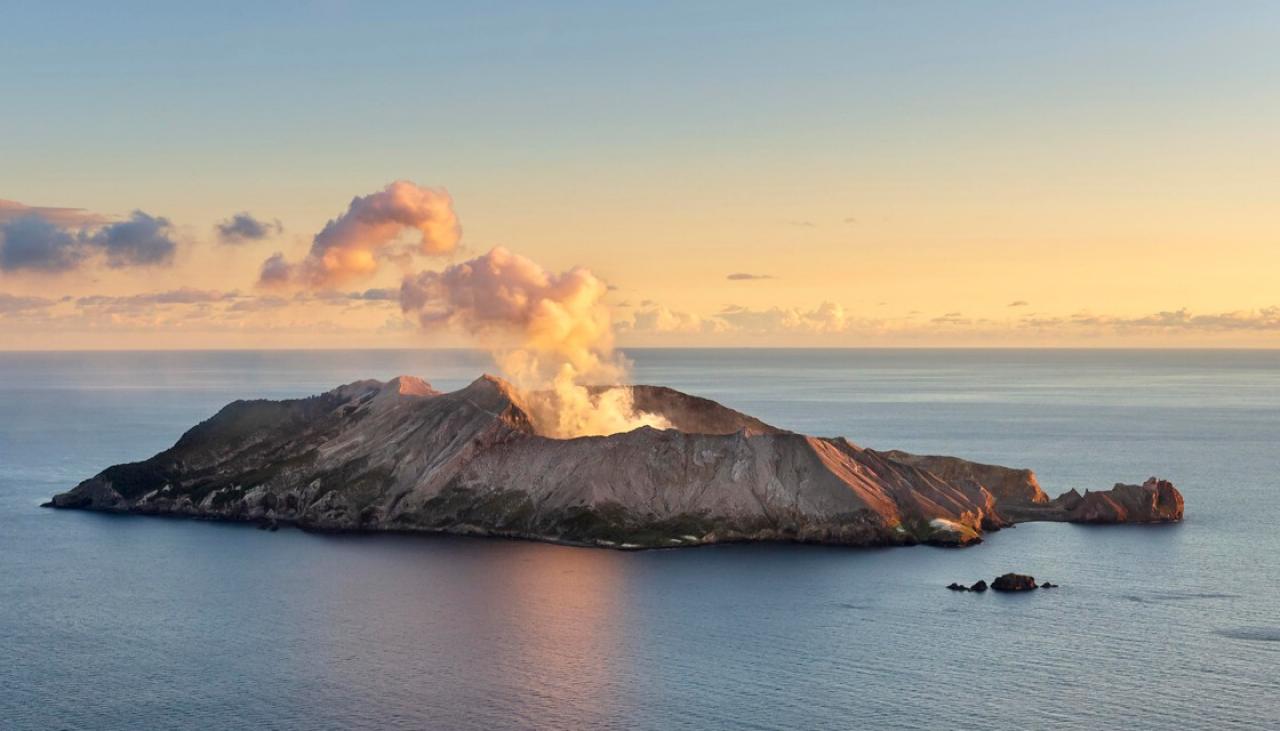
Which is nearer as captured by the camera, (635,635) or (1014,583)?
(635,635)

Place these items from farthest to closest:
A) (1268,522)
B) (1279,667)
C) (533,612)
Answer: (1268,522) → (533,612) → (1279,667)

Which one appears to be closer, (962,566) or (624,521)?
(962,566)

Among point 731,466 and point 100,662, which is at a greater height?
point 731,466

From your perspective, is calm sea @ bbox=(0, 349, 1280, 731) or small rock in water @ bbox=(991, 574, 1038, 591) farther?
small rock in water @ bbox=(991, 574, 1038, 591)

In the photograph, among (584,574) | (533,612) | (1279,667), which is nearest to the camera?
(1279,667)

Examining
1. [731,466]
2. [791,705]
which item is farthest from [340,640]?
[731,466]

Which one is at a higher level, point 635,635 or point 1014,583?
point 1014,583

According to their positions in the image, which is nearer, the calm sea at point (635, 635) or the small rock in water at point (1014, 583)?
the calm sea at point (635, 635)

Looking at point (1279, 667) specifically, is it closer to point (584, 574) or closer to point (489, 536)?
point (584, 574)
